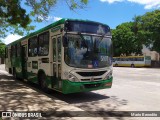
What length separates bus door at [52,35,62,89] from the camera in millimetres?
10742

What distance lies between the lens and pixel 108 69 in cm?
1123

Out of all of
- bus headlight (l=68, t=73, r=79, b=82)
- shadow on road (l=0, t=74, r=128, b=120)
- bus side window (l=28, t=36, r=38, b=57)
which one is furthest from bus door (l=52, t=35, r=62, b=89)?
bus side window (l=28, t=36, r=38, b=57)

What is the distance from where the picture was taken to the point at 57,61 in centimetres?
1094

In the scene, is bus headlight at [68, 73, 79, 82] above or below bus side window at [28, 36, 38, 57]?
below

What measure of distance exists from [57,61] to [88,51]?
1.36m

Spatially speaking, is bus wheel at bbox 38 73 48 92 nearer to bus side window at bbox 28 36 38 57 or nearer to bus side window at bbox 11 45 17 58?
bus side window at bbox 28 36 38 57

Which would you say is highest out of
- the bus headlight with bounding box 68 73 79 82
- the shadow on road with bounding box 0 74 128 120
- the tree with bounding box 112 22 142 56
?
the tree with bounding box 112 22 142 56

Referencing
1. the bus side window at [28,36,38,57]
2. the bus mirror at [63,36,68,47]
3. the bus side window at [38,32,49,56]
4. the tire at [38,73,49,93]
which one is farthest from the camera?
the bus side window at [28,36,38,57]

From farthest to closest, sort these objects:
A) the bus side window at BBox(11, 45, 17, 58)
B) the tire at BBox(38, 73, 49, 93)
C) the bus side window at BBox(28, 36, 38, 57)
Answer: the bus side window at BBox(11, 45, 17, 58)
the bus side window at BBox(28, 36, 38, 57)
the tire at BBox(38, 73, 49, 93)

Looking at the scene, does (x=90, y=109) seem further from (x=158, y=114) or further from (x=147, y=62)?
(x=147, y=62)

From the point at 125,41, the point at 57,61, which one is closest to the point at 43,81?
the point at 57,61

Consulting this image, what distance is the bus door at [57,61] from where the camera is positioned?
10.7 meters

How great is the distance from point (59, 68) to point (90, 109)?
2442mm

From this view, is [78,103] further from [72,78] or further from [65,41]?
[65,41]
